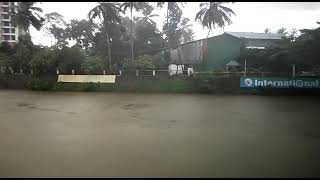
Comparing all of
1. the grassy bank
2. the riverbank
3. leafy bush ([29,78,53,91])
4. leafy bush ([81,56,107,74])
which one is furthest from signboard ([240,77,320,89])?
leafy bush ([29,78,53,91])

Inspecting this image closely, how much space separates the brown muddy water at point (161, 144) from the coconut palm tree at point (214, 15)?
61.0ft

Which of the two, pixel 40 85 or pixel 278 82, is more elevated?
pixel 278 82

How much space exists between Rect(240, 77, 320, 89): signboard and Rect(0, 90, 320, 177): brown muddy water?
1027 centimetres

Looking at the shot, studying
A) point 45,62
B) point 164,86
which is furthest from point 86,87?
point 164,86

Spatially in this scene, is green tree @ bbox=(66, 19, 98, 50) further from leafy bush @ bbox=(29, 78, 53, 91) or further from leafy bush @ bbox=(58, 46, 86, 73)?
leafy bush @ bbox=(29, 78, 53, 91)

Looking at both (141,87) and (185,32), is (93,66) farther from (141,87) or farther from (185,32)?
(185,32)

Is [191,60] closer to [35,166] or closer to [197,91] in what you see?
[197,91]

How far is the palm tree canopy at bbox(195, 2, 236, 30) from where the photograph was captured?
30.1 m

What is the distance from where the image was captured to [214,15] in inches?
1184

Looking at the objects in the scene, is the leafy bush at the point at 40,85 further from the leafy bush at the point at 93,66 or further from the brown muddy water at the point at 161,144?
the brown muddy water at the point at 161,144

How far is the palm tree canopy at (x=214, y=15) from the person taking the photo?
3012 cm

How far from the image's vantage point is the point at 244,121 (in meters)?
11.2

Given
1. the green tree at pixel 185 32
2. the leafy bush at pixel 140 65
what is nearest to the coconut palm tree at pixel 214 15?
the leafy bush at pixel 140 65

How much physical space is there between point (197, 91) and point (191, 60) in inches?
583
